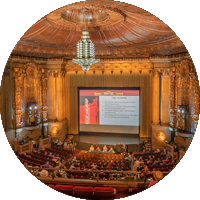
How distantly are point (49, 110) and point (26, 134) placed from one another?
3.41ft

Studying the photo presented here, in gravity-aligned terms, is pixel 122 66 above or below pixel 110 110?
above

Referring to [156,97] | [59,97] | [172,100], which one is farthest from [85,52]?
[156,97]

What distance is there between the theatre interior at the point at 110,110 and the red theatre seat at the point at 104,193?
2 centimetres

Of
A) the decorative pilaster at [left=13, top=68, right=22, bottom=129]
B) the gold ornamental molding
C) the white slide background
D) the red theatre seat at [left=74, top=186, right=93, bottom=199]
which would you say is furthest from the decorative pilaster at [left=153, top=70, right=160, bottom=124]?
the decorative pilaster at [left=13, top=68, right=22, bottom=129]

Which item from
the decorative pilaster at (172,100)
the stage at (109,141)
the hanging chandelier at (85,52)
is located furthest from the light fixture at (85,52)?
the stage at (109,141)

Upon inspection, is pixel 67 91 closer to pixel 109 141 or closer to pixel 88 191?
pixel 109 141

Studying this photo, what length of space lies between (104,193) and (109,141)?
12.5 ft

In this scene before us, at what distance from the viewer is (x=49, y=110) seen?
645 cm

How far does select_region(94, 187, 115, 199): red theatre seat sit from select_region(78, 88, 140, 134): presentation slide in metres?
3.66

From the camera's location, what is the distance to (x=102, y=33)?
5746 mm

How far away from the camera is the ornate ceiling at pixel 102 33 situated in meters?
4.39

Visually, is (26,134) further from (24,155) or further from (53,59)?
(53,59)

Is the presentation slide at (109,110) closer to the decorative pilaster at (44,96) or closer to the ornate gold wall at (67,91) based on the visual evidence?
the ornate gold wall at (67,91)

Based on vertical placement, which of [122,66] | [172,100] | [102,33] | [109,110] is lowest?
[109,110]
